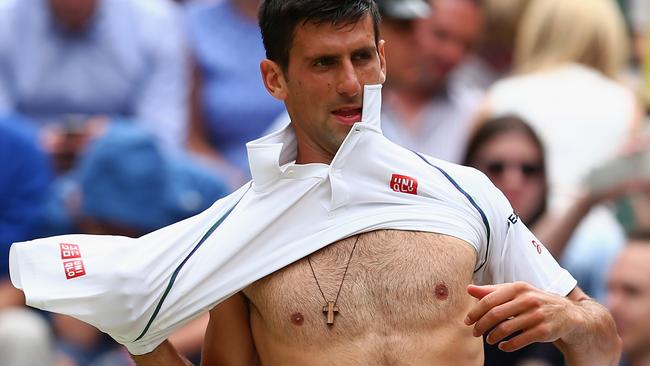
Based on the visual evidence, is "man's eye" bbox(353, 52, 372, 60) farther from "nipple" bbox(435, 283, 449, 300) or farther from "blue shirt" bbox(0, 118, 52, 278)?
"blue shirt" bbox(0, 118, 52, 278)

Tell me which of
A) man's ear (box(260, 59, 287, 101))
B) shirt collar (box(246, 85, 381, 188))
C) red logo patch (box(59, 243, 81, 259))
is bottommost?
red logo patch (box(59, 243, 81, 259))

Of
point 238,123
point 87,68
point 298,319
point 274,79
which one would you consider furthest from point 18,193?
point 298,319

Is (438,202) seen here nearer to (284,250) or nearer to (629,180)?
(284,250)

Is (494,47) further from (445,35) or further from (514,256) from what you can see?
(514,256)

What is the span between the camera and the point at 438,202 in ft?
13.2

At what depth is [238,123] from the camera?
7.75 m

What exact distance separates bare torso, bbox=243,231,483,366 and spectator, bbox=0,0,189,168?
11.4 feet

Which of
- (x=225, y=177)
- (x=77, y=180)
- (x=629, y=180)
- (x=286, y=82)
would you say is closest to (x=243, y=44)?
(x=225, y=177)

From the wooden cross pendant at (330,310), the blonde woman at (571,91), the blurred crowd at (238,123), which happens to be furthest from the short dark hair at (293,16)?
the blonde woman at (571,91)

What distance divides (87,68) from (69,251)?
12.0 feet

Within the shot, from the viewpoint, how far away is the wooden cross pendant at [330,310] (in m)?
3.96

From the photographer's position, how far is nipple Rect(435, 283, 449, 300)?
3.93 meters

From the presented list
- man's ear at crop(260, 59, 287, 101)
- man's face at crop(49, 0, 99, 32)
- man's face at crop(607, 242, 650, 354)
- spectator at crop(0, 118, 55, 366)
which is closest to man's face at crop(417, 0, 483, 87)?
man's face at crop(607, 242, 650, 354)

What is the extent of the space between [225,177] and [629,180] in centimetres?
207
